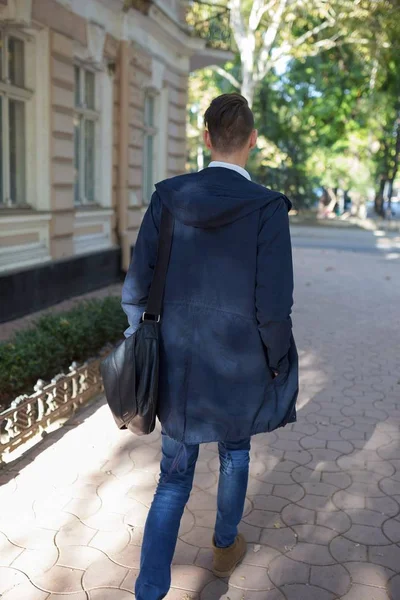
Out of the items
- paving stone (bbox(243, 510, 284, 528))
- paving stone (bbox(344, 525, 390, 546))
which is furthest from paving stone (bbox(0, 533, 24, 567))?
paving stone (bbox(344, 525, 390, 546))

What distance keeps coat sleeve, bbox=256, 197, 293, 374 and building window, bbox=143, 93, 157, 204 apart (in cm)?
1077

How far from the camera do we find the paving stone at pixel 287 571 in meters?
2.64

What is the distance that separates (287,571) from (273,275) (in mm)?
1364

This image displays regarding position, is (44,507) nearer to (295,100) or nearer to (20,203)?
(20,203)

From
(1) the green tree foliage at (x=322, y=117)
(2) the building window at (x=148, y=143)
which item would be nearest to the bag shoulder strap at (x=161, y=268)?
(2) the building window at (x=148, y=143)

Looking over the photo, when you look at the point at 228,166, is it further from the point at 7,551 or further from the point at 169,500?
the point at 7,551

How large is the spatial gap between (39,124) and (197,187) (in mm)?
6776

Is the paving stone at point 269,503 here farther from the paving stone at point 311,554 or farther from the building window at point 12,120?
the building window at point 12,120

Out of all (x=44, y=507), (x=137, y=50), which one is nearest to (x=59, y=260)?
(x=137, y=50)

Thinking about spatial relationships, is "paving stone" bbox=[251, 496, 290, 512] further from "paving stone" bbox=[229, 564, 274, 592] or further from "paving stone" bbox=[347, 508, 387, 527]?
"paving stone" bbox=[229, 564, 274, 592]

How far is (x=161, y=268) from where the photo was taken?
226 centimetres

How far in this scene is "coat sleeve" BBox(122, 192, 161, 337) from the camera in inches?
90.1

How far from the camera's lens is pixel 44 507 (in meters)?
3.20

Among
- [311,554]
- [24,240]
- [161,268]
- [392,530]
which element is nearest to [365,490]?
[392,530]
